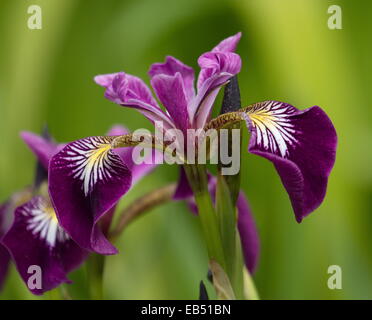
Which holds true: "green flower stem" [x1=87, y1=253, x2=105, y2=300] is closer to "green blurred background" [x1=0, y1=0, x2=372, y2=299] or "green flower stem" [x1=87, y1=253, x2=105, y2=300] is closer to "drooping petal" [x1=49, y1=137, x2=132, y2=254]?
"drooping petal" [x1=49, y1=137, x2=132, y2=254]

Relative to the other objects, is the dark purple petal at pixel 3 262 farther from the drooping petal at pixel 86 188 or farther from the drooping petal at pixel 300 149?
the drooping petal at pixel 300 149

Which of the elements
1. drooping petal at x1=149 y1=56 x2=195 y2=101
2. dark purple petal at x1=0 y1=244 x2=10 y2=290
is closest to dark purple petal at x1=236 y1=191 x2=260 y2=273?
drooping petal at x1=149 y1=56 x2=195 y2=101

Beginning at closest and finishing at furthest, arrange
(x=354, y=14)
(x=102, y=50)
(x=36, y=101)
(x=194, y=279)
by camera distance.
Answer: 1. (x=194, y=279)
2. (x=354, y=14)
3. (x=36, y=101)
4. (x=102, y=50)

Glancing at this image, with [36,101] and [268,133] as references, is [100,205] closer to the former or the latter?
[268,133]

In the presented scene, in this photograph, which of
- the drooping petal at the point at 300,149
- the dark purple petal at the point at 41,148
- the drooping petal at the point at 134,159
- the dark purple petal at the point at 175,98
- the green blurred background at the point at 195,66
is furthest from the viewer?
the green blurred background at the point at 195,66

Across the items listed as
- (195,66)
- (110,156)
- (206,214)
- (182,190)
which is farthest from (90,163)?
(195,66)

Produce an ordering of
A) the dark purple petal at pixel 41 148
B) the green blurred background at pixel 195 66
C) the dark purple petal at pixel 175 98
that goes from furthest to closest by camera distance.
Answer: the green blurred background at pixel 195 66
the dark purple petal at pixel 41 148
the dark purple petal at pixel 175 98

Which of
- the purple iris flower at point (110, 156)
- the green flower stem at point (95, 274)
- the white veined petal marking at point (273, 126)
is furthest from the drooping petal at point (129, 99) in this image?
the green flower stem at point (95, 274)
